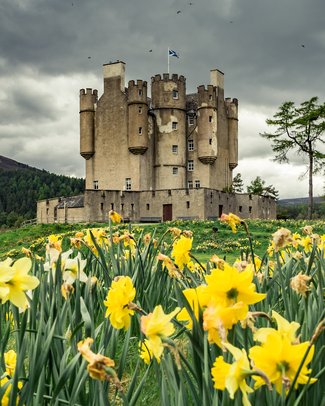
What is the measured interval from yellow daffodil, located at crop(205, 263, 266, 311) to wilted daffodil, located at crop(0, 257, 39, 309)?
0.54 meters

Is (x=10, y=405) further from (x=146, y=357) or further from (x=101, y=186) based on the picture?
(x=101, y=186)

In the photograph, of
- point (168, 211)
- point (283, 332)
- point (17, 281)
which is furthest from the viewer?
point (168, 211)

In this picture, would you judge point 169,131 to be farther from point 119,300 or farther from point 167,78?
point 119,300

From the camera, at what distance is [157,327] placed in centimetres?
128

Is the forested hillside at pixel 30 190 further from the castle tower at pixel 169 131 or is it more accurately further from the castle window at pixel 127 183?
the castle tower at pixel 169 131

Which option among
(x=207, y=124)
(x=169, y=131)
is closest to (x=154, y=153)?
(x=169, y=131)

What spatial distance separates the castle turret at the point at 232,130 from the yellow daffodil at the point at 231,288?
47345 millimetres

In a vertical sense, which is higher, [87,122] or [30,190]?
[87,122]

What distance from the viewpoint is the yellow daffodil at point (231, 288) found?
→ 123 cm

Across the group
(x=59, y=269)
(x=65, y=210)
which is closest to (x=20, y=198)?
(x=65, y=210)

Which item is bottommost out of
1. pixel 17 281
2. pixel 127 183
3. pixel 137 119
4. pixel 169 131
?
pixel 17 281

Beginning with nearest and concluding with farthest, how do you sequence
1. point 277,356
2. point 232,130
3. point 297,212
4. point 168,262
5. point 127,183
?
1. point 277,356
2. point 168,262
3. point 127,183
4. point 232,130
5. point 297,212


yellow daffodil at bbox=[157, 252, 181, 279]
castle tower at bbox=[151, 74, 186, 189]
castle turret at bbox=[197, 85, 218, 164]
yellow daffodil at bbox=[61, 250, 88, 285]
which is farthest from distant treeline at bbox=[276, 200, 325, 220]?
yellow daffodil at bbox=[157, 252, 181, 279]

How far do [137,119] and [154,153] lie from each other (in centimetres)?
347
